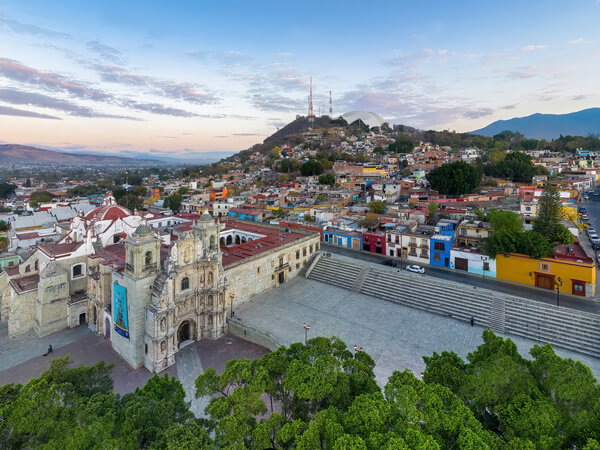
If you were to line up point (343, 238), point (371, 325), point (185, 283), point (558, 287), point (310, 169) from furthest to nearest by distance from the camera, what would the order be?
point (310, 169) → point (343, 238) → point (558, 287) → point (371, 325) → point (185, 283)

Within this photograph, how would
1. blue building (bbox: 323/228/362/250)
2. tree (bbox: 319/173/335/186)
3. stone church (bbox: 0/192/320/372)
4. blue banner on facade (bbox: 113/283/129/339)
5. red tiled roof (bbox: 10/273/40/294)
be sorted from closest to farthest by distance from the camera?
stone church (bbox: 0/192/320/372)
blue banner on facade (bbox: 113/283/129/339)
red tiled roof (bbox: 10/273/40/294)
blue building (bbox: 323/228/362/250)
tree (bbox: 319/173/335/186)

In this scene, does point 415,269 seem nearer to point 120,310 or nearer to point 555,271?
point 555,271

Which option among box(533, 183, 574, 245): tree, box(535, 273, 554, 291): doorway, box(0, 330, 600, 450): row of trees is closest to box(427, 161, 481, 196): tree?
box(533, 183, 574, 245): tree

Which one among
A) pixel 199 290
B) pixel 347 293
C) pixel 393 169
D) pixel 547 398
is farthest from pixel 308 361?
pixel 393 169

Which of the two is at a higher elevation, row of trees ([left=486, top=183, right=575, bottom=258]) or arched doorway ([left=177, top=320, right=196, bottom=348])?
row of trees ([left=486, top=183, right=575, bottom=258])

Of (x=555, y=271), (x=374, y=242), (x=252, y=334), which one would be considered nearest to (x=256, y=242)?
(x=252, y=334)

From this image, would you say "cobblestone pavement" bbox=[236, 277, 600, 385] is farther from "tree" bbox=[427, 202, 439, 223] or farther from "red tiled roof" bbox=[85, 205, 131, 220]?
"tree" bbox=[427, 202, 439, 223]

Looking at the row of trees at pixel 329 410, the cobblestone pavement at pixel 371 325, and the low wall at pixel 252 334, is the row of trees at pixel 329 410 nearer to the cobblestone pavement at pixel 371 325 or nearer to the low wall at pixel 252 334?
the cobblestone pavement at pixel 371 325
